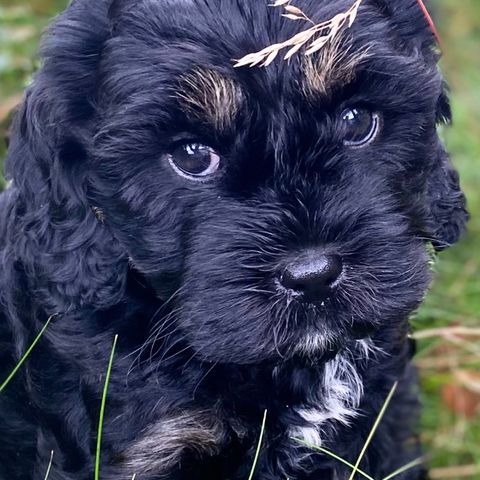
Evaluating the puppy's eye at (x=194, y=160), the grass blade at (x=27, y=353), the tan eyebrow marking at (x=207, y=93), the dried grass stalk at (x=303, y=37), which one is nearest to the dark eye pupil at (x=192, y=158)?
the puppy's eye at (x=194, y=160)

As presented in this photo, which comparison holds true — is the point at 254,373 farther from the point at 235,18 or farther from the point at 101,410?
the point at 235,18

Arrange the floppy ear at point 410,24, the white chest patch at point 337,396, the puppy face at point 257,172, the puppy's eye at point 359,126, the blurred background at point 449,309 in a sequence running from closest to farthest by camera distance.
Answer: the puppy face at point 257,172, the puppy's eye at point 359,126, the floppy ear at point 410,24, the white chest patch at point 337,396, the blurred background at point 449,309

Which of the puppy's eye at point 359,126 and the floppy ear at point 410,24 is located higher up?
the floppy ear at point 410,24

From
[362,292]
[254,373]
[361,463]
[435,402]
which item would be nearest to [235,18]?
[362,292]

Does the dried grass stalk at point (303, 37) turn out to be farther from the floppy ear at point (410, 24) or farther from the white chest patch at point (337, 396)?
the white chest patch at point (337, 396)

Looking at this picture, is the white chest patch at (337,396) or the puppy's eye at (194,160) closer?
the puppy's eye at (194,160)

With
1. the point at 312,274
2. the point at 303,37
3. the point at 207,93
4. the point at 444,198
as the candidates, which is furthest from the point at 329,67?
the point at 444,198
